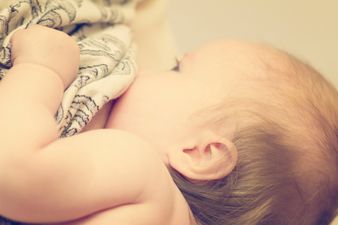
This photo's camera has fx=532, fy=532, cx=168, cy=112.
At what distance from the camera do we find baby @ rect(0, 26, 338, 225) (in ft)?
1.66

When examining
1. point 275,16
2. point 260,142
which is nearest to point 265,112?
point 260,142

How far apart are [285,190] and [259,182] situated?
0.04m

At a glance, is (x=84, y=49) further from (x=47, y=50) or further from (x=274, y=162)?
(x=274, y=162)

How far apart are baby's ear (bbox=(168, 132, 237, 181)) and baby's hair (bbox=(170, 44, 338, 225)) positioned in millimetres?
12

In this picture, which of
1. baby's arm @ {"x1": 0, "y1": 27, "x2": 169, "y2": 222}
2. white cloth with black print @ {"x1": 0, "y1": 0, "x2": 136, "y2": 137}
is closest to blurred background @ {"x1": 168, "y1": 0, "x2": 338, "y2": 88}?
white cloth with black print @ {"x1": 0, "y1": 0, "x2": 136, "y2": 137}

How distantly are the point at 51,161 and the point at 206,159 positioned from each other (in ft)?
0.67

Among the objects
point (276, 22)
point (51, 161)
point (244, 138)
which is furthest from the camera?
point (276, 22)

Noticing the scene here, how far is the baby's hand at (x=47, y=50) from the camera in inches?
22.7

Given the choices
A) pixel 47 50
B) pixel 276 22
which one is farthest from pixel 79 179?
pixel 276 22

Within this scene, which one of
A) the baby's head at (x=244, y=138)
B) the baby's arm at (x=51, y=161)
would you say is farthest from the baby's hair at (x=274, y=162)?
the baby's arm at (x=51, y=161)

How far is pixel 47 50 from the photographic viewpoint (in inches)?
22.9

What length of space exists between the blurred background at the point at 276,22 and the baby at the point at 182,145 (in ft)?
1.55

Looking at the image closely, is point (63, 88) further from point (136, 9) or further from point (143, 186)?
point (136, 9)

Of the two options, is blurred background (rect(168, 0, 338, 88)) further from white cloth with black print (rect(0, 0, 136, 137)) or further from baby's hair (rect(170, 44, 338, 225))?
baby's hair (rect(170, 44, 338, 225))
